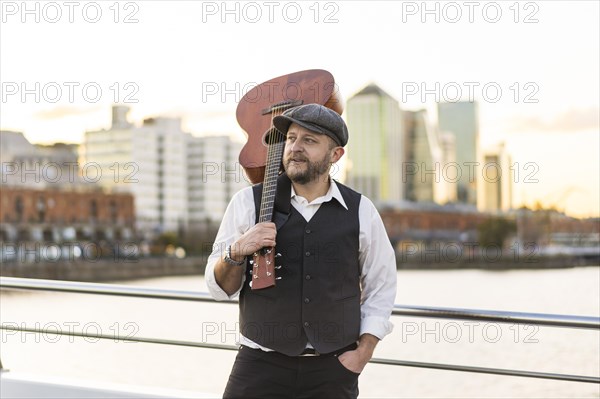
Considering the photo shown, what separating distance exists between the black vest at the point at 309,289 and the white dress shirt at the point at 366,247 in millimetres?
22

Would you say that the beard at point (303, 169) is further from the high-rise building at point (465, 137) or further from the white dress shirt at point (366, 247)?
the high-rise building at point (465, 137)

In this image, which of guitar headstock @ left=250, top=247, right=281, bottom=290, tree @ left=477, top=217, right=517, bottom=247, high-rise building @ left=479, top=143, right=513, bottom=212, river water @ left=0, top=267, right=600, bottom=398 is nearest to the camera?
guitar headstock @ left=250, top=247, right=281, bottom=290

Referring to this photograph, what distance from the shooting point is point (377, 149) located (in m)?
54.1

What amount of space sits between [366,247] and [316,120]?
0.33 meters

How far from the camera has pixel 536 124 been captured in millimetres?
44719

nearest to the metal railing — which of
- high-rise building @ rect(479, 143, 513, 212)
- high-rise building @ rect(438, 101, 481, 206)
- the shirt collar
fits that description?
the shirt collar

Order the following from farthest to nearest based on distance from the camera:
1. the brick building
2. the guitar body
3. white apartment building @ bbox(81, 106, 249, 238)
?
1. white apartment building @ bbox(81, 106, 249, 238)
2. the brick building
3. the guitar body

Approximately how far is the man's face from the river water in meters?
7.42

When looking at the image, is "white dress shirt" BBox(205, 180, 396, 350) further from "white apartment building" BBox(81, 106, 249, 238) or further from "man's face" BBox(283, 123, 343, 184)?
"white apartment building" BBox(81, 106, 249, 238)

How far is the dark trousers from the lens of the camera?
1.85m

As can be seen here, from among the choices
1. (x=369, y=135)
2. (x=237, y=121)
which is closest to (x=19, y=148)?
(x=369, y=135)

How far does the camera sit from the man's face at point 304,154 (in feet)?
5.99

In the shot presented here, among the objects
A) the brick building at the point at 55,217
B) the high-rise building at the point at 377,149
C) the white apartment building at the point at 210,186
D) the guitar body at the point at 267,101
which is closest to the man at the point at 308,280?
the guitar body at the point at 267,101

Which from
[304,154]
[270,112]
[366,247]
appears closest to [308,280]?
[366,247]
